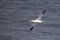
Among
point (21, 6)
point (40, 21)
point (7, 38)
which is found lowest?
point (7, 38)

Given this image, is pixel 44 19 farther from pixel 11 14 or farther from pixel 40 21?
pixel 11 14

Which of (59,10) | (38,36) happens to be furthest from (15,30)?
(59,10)

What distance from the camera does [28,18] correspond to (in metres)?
5.70

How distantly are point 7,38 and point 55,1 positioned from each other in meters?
1.43

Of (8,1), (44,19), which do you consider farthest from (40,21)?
(8,1)

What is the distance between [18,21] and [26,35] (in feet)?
1.24

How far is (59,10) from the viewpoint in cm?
565

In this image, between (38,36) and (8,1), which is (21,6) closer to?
(8,1)

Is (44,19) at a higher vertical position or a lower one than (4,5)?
lower

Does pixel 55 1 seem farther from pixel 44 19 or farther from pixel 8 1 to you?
pixel 8 1

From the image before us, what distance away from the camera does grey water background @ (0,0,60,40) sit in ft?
18.5

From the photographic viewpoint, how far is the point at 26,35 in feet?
18.9

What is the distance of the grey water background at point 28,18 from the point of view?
5.64 m

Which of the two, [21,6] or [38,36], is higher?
[21,6]
